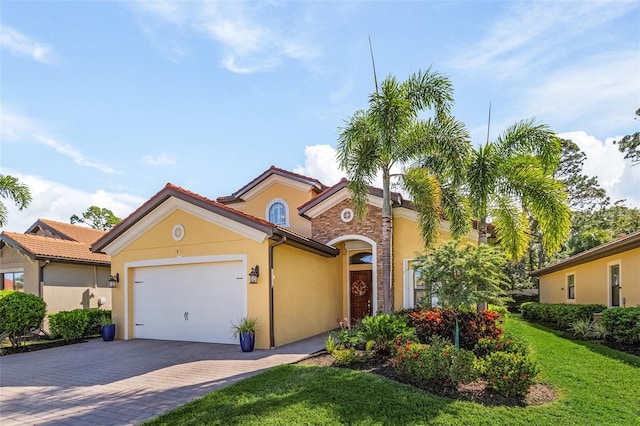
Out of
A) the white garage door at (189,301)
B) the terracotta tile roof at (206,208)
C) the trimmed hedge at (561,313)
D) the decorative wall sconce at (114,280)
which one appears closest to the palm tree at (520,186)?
the trimmed hedge at (561,313)

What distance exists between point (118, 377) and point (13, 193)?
428 inches

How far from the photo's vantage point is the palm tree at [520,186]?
11.4 metres

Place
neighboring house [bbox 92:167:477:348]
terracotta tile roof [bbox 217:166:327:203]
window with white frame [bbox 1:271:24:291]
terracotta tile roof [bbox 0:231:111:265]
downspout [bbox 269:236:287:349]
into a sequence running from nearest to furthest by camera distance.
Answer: downspout [bbox 269:236:287:349], neighboring house [bbox 92:167:477:348], terracotta tile roof [bbox 0:231:111:265], window with white frame [bbox 1:271:24:291], terracotta tile roof [bbox 217:166:327:203]

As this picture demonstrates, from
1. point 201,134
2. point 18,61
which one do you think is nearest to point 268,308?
point 201,134

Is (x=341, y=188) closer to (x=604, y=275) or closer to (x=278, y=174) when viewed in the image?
(x=278, y=174)

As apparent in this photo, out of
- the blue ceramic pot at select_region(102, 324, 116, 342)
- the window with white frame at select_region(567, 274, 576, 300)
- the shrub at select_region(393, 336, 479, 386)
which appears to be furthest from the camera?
the window with white frame at select_region(567, 274, 576, 300)

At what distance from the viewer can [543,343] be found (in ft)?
36.3

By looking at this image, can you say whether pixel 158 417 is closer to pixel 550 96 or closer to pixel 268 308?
pixel 268 308

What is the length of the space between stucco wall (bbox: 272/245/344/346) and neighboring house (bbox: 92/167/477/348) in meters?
0.03

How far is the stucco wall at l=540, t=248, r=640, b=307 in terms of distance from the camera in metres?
13.1

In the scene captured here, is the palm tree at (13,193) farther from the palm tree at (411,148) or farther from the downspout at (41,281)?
the palm tree at (411,148)

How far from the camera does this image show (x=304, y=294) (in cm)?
1325

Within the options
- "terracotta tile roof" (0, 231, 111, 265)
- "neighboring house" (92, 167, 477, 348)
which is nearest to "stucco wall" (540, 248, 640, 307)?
"neighboring house" (92, 167, 477, 348)

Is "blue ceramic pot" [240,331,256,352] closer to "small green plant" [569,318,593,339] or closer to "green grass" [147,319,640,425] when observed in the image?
"green grass" [147,319,640,425]
